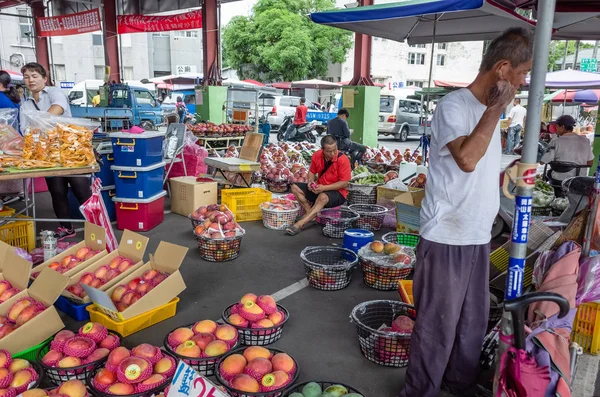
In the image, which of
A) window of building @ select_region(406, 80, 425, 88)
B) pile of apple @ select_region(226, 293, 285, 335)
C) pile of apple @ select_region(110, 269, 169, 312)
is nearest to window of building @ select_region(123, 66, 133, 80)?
window of building @ select_region(406, 80, 425, 88)

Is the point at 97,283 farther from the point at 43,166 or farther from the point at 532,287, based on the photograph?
the point at 532,287

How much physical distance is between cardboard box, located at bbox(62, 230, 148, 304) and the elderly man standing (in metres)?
2.29

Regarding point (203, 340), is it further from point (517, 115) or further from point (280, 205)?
point (517, 115)

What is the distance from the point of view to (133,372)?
7.63 ft

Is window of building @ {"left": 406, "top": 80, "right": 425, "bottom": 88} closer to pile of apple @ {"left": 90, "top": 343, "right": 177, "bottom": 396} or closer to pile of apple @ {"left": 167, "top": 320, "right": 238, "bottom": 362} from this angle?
pile of apple @ {"left": 167, "top": 320, "right": 238, "bottom": 362}

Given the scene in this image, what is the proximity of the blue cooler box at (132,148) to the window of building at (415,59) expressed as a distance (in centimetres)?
3530

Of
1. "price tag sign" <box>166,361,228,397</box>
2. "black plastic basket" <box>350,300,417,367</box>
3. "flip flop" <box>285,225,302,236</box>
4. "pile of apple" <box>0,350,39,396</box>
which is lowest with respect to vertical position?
"flip flop" <box>285,225,302,236</box>

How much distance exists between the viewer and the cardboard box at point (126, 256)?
3582 millimetres

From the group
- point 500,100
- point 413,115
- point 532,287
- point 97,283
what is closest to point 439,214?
point 500,100

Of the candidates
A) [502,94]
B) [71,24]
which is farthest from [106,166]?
[71,24]

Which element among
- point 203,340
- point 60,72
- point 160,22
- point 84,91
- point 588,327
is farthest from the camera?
point 60,72

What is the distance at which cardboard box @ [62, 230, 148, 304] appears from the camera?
11.8ft

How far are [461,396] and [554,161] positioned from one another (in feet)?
16.8

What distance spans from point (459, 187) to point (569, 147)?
5.73 meters
